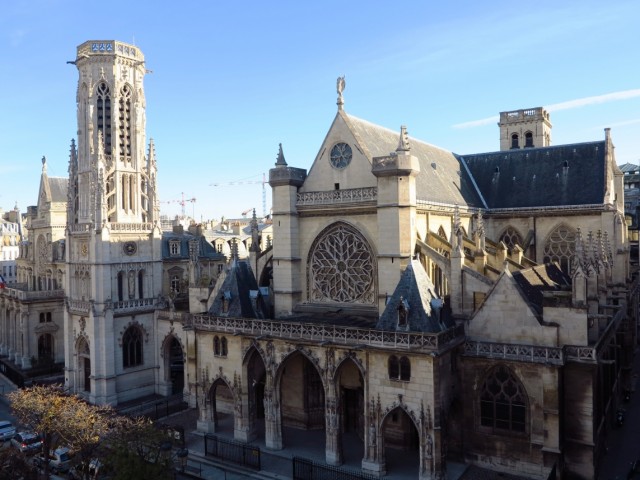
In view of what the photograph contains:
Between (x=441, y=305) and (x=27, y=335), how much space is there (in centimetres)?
4297

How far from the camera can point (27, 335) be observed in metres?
51.9

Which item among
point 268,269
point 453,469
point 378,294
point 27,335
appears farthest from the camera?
point 27,335

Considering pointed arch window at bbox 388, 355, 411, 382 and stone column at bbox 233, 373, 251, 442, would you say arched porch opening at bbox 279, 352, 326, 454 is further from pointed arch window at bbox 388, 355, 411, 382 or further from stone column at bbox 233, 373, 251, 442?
pointed arch window at bbox 388, 355, 411, 382

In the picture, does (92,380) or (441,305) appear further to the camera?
(92,380)

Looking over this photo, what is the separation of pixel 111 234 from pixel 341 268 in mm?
19424

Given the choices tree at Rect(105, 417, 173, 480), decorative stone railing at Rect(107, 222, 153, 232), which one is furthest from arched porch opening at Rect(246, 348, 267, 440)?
decorative stone railing at Rect(107, 222, 153, 232)

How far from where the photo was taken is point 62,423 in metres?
26.2

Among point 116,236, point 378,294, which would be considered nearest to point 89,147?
point 116,236

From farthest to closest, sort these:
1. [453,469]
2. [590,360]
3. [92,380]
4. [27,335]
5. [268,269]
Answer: [27,335], [92,380], [268,269], [453,469], [590,360]

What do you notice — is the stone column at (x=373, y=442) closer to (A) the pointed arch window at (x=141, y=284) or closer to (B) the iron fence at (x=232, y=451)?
(B) the iron fence at (x=232, y=451)

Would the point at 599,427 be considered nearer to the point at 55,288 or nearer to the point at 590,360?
the point at 590,360

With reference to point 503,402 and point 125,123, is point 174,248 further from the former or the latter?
point 503,402

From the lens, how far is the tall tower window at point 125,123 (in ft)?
143

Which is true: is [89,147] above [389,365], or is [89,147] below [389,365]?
above
